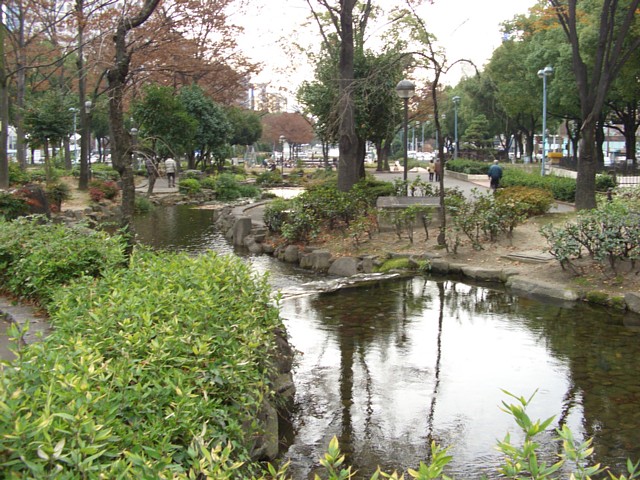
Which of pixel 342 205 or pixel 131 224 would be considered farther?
pixel 342 205

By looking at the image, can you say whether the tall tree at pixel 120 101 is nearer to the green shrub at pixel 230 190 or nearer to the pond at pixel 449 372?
the pond at pixel 449 372

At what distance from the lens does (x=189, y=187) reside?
107 ft

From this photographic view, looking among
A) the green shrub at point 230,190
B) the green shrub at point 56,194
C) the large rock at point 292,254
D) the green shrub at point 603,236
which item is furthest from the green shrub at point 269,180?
the green shrub at point 603,236

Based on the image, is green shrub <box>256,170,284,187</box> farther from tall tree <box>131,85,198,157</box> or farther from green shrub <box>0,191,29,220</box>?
green shrub <box>0,191,29,220</box>

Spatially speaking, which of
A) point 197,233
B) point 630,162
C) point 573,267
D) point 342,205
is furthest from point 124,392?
point 630,162

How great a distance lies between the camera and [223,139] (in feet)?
136

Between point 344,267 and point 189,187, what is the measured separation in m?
20.6

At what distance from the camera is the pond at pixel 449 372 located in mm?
5613

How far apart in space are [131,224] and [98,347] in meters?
4.99

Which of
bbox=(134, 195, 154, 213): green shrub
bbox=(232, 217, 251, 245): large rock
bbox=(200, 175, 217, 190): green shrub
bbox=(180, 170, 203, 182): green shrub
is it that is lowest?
bbox=(232, 217, 251, 245): large rock

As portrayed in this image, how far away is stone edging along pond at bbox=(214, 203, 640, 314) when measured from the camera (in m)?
10.6

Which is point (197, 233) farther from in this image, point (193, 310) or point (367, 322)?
point (193, 310)

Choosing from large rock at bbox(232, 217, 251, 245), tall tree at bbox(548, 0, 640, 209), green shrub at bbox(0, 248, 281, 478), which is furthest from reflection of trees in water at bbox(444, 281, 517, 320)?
large rock at bbox(232, 217, 251, 245)

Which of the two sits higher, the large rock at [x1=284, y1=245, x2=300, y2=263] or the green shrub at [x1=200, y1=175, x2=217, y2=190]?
the green shrub at [x1=200, y1=175, x2=217, y2=190]
